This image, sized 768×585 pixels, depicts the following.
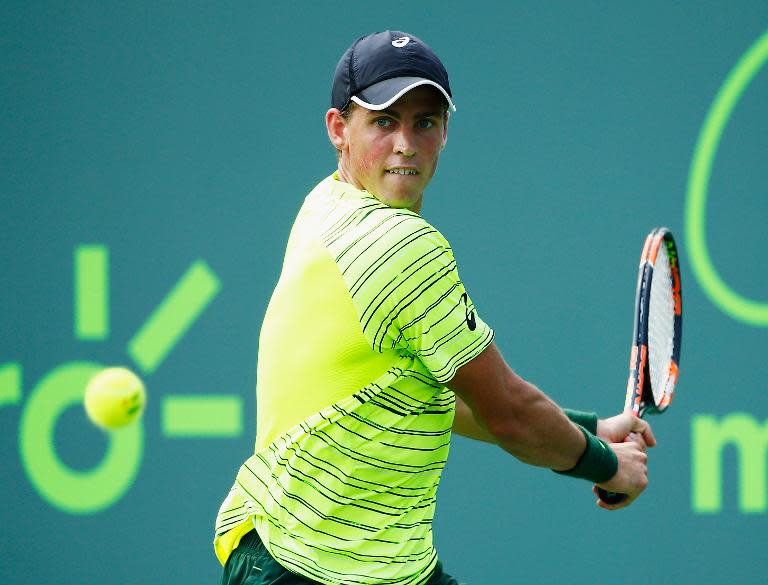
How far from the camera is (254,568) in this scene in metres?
2.58

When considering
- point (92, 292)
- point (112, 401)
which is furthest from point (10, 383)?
point (112, 401)

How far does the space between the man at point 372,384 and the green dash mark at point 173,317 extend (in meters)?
2.37

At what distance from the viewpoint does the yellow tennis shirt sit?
8.07 feet

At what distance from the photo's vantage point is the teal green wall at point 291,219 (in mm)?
4984

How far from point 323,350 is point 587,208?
304 cm

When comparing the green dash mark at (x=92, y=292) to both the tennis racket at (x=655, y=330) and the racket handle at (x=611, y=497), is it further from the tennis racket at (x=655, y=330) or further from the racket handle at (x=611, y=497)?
the racket handle at (x=611, y=497)

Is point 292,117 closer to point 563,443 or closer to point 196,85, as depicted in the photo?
point 196,85

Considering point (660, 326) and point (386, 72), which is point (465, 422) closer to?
point (386, 72)

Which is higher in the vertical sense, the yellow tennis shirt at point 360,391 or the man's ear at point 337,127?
the man's ear at point 337,127

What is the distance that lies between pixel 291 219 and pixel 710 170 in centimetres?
182

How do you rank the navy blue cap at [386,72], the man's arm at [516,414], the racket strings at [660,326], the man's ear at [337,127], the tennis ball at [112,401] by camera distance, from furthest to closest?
the racket strings at [660,326], the tennis ball at [112,401], the man's ear at [337,127], the navy blue cap at [386,72], the man's arm at [516,414]

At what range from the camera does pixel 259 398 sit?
274cm

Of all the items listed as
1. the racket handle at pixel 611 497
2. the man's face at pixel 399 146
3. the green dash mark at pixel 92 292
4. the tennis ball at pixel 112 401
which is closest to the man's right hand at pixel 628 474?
the racket handle at pixel 611 497

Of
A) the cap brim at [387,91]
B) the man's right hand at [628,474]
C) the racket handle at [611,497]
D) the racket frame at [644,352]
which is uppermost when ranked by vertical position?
the cap brim at [387,91]
